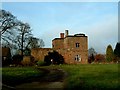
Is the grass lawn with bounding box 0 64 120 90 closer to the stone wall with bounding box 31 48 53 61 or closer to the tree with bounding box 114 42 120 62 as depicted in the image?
the stone wall with bounding box 31 48 53 61

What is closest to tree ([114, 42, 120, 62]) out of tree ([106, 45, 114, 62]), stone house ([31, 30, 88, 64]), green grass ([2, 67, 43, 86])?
tree ([106, 45, 114, 62])

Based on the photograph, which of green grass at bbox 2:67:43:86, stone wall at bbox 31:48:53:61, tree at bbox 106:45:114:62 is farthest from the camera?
stone wall at bbox 31:48:53:61

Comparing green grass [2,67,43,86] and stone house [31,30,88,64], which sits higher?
stone house [31,30,88,64]

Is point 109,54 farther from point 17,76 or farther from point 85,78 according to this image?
point 85,78

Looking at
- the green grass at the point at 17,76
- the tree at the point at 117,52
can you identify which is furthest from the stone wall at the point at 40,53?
the green grass at the point at 17,76

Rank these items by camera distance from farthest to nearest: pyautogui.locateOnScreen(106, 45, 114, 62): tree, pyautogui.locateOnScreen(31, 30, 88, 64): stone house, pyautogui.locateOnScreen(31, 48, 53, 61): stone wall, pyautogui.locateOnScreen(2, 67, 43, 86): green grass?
pyautogui.locateOnScreen(31, 30, 88, 64): stone house → pyautogui.locateOnScreen(31, 48, 53, 61): stone wall → pyautogui.locateOnScreen(106, 45, 114, 62): tree → pyautogui.locateOnScreen(2, 67, 43, 86): green grass

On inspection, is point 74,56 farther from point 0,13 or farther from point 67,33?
point 0,13

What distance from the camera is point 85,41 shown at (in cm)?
6097

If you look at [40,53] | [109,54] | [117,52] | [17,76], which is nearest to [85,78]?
[17,76]

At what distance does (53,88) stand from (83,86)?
1691 millimetres

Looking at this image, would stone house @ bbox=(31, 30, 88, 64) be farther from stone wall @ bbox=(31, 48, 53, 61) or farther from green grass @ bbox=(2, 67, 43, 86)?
green grass @ bbox=(2, 67, 43, 86)

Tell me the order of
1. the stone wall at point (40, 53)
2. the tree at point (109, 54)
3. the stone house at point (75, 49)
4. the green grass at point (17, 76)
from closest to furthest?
the green grass at point (17, 76)
the tree at point (109, 54)
the stone wall at point (40, 53)
the stone house at point (75, 49)

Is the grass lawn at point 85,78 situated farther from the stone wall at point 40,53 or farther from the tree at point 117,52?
the tree at point 117,52

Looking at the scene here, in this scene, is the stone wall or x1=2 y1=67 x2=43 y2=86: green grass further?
the stone wall
